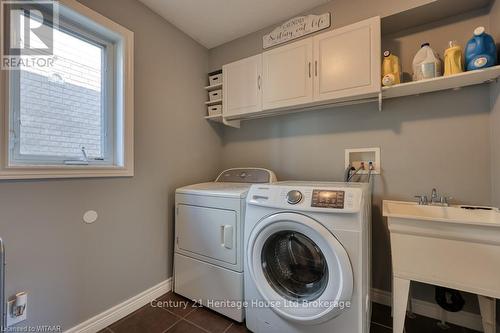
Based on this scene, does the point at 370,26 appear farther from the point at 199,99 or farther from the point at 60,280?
the point at 60,280

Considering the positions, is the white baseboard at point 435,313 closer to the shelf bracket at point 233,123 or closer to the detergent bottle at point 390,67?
the detergent bottle at point 390,67

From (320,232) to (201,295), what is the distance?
42.8 inches

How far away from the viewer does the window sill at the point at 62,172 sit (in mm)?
1082

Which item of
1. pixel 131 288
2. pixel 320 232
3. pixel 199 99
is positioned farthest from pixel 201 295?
pixel 199 99

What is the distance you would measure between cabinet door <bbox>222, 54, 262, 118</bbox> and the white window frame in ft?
2.59

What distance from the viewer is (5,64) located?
109cm

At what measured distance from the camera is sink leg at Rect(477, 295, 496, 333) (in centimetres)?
122

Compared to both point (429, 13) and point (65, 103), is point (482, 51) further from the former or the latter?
point (65, 103)

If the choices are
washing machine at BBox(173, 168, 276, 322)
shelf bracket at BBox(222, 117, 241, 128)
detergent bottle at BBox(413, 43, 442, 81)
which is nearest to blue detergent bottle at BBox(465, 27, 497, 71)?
detergent bottle at BBox(413, 43, 442, 81)

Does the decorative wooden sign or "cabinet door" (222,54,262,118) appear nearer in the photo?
the decorative wooden sign

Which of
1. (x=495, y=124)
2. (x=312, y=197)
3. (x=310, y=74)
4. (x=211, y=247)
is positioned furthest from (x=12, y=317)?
(x=495, y=124)

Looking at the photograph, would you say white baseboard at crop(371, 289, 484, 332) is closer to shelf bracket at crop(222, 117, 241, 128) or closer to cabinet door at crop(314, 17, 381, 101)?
cabinet door at crop(314, 17, 381, 101)

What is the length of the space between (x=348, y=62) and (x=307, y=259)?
133 cm

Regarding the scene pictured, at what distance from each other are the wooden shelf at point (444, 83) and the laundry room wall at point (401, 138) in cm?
8
